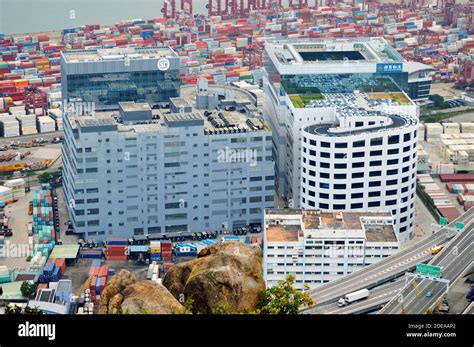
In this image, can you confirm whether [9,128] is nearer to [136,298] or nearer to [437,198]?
[437,198]

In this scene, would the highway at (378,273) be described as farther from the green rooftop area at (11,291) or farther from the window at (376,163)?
the green rooftop area at (11,291)

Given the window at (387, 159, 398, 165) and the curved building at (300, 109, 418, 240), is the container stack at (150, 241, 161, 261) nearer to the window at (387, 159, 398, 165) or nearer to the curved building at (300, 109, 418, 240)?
the curved building at (300, 109, 418, 240)

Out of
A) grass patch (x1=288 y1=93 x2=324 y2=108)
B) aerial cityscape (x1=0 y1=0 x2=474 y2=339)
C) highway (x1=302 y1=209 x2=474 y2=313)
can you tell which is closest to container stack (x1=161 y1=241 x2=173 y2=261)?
aerial cityscape (x1=0 y1=0 x2=474 y2=339)

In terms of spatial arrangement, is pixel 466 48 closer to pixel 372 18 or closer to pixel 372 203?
pixel 372 18

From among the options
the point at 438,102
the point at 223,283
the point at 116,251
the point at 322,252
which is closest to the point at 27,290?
the point at 116,251

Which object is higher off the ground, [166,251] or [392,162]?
[392,162]

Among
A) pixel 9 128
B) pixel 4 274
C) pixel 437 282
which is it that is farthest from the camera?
pixel 9 128

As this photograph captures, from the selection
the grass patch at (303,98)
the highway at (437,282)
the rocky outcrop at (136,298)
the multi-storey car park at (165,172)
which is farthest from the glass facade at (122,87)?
the rocky outcrop at (136,298)
